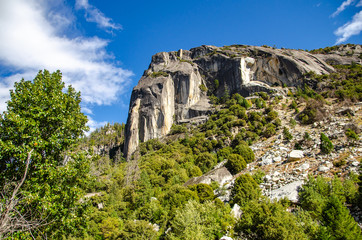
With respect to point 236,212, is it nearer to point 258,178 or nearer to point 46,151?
point 258,178

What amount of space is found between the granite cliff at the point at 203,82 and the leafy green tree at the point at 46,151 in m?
52.3

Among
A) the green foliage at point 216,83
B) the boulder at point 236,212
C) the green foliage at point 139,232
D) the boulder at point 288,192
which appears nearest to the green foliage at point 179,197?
the green foliage at point 139,232

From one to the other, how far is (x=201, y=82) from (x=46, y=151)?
7432cm

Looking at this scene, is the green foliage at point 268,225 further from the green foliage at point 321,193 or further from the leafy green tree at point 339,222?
the green foliage at point 321,193

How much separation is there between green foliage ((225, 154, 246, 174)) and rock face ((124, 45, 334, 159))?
34.2 m

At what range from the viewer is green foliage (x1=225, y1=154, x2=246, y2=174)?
27.6 meters

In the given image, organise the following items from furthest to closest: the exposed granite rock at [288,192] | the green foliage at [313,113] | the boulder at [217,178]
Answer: the green foliage at [313,113]
the boulder at [217,178]
the exposed granite rock at [288,192]

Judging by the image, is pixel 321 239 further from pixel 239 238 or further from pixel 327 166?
pixel 327 166

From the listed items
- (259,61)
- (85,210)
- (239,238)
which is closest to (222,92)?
(259,61)

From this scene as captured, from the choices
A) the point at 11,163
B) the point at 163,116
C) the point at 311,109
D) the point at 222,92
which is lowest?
the point at 11,163

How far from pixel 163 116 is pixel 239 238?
175ft

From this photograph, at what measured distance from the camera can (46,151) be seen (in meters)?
7.04

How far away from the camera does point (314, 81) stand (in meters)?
53.1

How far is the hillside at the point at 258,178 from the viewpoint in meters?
Answer: 11.8
